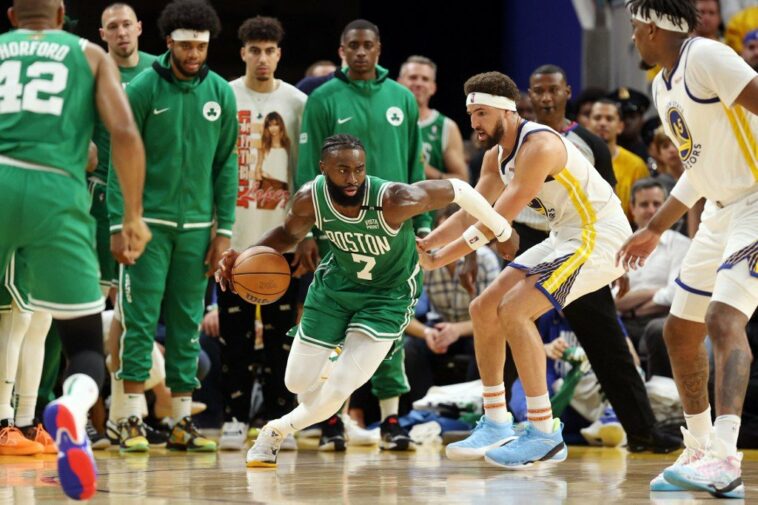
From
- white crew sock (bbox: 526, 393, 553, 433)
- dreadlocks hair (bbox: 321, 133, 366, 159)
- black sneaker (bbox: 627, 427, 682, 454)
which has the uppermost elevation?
dreadlocks hair (bbox: 321, 133, 366, 159)

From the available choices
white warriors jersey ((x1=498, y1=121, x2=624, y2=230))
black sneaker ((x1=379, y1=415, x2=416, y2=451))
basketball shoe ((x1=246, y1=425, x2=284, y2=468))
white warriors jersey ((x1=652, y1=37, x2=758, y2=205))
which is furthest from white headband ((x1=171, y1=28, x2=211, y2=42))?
white warriors jersey ((x1=652, y1=37, x2=758, y2=205))

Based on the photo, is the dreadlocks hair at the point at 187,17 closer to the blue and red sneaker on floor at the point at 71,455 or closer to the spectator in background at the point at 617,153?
the spectator in background at the point at 617,153

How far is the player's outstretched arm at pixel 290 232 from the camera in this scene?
6.38 m

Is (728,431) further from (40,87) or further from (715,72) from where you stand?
(40,87)

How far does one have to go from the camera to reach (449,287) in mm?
9375

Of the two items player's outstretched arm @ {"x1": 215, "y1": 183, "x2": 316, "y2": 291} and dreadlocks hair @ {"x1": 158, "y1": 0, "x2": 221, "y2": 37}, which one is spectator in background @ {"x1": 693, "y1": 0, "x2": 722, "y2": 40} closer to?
dreadlocks hair @ {"x1": 158, "y1": 0, "x2": 221, "y2": 37}

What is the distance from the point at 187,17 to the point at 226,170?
94 cm

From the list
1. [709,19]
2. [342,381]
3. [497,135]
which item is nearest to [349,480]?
[342,381]

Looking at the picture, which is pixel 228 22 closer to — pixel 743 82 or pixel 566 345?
pixel 566 345

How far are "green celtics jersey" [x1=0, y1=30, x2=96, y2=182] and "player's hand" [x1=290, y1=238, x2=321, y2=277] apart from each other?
9.94 ft

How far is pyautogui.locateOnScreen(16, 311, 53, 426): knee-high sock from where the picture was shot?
7152mm

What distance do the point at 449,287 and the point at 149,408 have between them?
237 centimetres

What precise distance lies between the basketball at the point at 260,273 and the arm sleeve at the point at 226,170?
1.21m

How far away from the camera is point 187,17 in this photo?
291 inches
